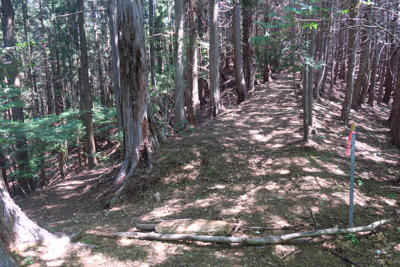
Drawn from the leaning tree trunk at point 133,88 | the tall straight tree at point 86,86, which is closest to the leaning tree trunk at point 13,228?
the leaning tree trunk at point 133,88

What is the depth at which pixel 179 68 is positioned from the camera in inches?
428

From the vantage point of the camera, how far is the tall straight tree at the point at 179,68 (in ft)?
33.8

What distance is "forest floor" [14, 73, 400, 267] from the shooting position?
346 cm

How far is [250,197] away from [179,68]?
288 inches

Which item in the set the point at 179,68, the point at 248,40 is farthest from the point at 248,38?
the point at 179,68

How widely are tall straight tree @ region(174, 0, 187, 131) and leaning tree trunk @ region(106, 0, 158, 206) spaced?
11.9 ft

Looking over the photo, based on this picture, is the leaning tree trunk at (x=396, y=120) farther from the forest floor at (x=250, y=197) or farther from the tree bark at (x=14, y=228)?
the tree bark at (x=14, y=228)

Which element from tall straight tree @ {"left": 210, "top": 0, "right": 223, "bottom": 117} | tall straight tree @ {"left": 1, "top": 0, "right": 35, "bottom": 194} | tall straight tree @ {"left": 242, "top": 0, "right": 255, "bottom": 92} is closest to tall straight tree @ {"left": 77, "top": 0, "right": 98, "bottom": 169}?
tall straight tree @ {"left": 1, "top": 0, "right": 35, "bottom": 194}

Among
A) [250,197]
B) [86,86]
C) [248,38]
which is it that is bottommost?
[250,197]

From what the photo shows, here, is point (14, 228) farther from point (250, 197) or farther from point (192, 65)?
point (192, 65)

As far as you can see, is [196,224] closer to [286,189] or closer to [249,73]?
[286,189]

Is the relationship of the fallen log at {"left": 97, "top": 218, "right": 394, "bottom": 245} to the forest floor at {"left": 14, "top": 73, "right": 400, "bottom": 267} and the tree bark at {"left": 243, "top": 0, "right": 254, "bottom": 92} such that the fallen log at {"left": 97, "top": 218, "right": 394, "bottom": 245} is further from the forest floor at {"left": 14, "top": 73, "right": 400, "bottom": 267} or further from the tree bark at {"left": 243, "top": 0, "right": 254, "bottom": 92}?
the tree bark at {"left": 243, "top": 0, "right": 254, "bottom": 92}

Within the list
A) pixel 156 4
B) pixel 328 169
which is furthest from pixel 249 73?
pixel 156 4

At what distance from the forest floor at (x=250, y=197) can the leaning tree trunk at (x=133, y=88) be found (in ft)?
1.62
